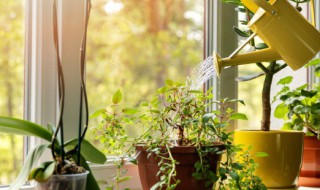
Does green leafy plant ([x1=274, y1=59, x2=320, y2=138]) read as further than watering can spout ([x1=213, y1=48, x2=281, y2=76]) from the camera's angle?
Yes

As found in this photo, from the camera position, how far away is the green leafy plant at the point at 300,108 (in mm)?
1505

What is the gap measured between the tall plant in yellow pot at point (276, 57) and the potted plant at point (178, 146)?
10cm

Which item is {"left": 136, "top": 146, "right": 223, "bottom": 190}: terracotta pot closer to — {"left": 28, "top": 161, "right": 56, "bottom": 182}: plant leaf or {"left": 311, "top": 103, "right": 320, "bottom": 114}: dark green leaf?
{"left": 28, "top": 161, "right": 56, "bottom": 182}: plant leaf

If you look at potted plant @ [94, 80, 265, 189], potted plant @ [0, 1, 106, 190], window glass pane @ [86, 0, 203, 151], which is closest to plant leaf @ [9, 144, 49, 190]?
potted plant @ [0, 1, 106, 190]

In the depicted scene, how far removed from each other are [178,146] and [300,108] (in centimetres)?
52

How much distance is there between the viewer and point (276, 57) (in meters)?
1.19

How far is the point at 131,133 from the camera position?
4.65 ft

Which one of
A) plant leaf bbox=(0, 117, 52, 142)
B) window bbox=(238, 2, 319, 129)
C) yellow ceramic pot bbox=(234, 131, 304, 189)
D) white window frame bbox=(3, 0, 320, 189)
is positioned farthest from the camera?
window bbox=(238, 2, 319, 129)

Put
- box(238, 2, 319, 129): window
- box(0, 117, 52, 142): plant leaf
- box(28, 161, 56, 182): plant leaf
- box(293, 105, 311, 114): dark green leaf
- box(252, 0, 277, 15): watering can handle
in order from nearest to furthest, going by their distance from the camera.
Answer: box(28, 161, 56, 182): plant leaf, box(0, 117, 52, 142): plant leaf, box(252, 0, 277, 15): watering can handle, box(293, 105, 311, 114): dark green leaf, box(238, 2, 319, 129): window

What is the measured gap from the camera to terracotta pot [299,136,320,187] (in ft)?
5.11

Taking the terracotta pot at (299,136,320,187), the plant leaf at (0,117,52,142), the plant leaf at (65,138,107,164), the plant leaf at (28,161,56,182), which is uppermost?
the plant leaf at (0,117,52,142)

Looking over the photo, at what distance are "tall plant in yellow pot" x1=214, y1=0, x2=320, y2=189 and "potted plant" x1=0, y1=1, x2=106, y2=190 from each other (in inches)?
16.1

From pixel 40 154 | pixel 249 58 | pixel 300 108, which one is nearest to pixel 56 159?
pixel 40 154

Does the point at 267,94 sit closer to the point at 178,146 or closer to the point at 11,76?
the point at 178,146
